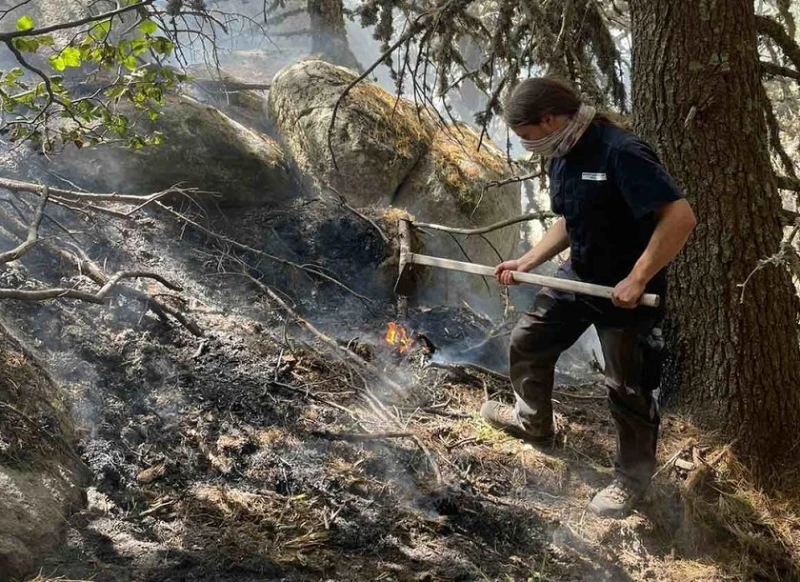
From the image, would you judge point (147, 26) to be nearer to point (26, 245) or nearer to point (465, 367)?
point (26, 245)

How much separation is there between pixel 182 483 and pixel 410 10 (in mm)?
4634

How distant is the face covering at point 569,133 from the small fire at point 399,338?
2.42 metres

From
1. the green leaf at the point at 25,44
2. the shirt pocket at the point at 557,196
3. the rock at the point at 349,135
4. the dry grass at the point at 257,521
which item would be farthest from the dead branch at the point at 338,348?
the green leaf at the point at 25,44

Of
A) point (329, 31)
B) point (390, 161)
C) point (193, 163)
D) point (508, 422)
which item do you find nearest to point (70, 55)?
point (508, 422)

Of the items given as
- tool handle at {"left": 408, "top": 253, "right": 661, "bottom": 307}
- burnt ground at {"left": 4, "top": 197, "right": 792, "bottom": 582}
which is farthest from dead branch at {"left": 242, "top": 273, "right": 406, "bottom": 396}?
tool handle at {"left": 408, "top": 253, "right": 661, "bottom": 307}

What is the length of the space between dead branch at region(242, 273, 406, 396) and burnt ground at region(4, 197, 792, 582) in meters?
0.06

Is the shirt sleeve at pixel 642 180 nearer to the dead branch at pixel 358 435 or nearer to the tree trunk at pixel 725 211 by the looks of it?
the tree trunk at pixel 725 211

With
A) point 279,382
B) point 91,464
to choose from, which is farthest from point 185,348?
point 91,464

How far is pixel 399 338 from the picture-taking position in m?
4.98

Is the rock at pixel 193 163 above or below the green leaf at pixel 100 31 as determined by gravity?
below

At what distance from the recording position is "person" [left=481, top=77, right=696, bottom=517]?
257 cm

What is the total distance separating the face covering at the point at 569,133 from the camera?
2756 mm

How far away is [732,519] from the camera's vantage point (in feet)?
10.0

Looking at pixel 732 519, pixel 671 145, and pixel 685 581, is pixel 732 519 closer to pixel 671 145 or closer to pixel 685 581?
pixel 685 581
